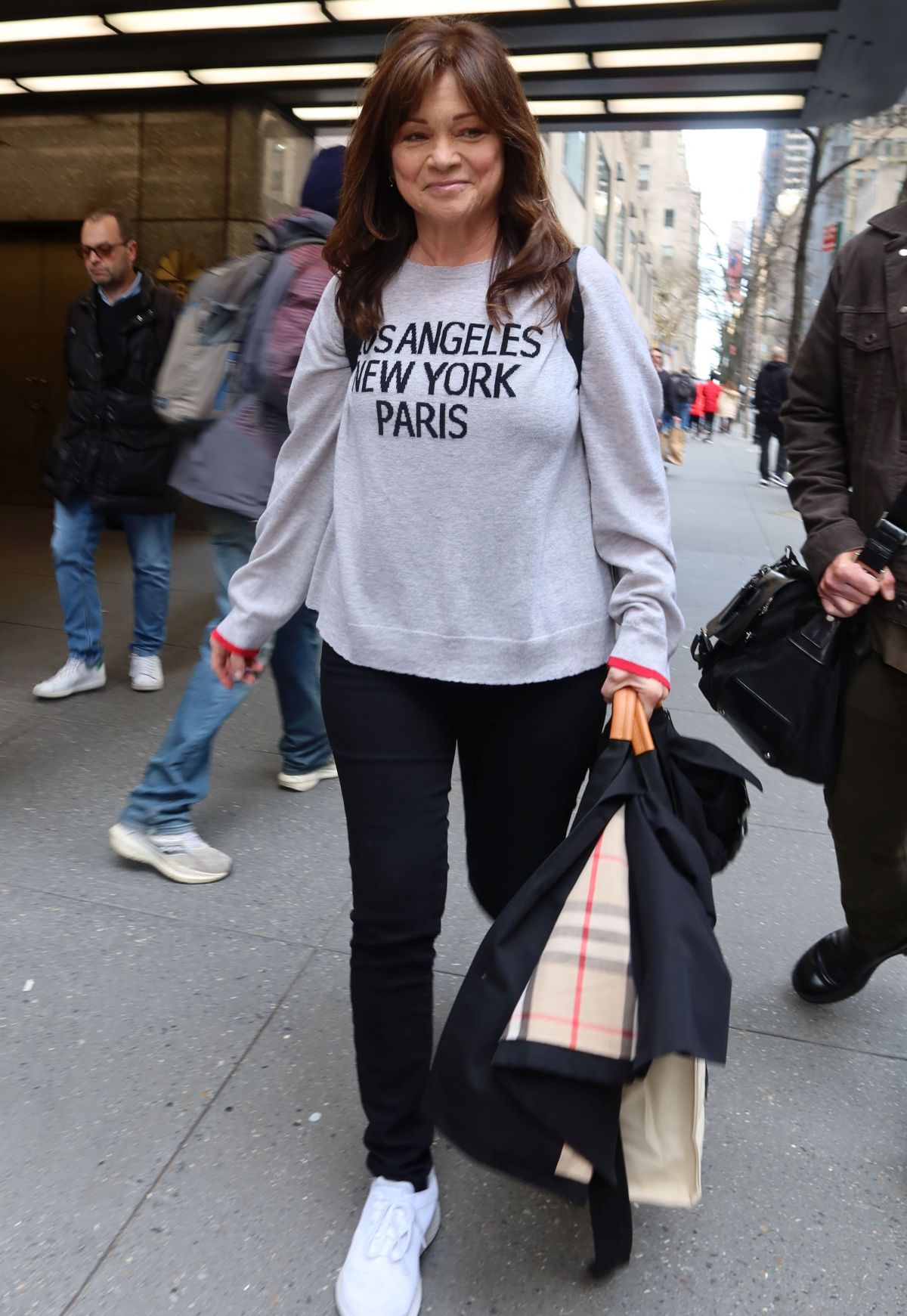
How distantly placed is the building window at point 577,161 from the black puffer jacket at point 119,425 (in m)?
19.3

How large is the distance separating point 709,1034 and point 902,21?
6.76 metres

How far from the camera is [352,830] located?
1.97 metres

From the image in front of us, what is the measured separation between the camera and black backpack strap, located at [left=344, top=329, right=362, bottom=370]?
1.92m

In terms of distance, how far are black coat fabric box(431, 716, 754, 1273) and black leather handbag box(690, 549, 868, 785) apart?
Result: 0.62 m

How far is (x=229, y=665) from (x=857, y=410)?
1344 millimetres

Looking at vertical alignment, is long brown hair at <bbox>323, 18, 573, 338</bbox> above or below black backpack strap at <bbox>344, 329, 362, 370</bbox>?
above

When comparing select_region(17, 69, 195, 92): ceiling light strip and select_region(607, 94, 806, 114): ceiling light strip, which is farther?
select_region(17, 69, 195, 92): ceiling light strip

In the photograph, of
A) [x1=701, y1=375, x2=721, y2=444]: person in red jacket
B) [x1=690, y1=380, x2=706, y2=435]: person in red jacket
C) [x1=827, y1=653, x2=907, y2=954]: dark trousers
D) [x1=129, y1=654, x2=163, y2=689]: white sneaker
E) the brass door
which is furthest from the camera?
[x1=690, y1=380, x2=706, y2=435]: person in red jacket

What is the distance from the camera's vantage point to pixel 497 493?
182cm

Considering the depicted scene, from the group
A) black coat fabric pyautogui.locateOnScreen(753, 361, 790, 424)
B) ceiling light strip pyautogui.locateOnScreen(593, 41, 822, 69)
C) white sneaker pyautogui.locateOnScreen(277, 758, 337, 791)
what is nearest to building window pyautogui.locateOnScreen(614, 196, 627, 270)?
black coat fabric pyautogui.locateOnScreen(753, 361, 790, 424)

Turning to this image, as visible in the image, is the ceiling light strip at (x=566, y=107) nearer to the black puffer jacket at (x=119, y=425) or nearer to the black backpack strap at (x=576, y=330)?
the black puffer jacket at (x=119, y=425)

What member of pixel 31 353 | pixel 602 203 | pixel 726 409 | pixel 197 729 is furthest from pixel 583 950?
pixel 726 409

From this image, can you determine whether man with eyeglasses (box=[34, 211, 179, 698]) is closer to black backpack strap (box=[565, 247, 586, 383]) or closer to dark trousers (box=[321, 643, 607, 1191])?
dark trousers (box=[321, 643, 607, 1191])

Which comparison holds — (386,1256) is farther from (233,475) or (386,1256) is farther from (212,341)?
(212,341)
